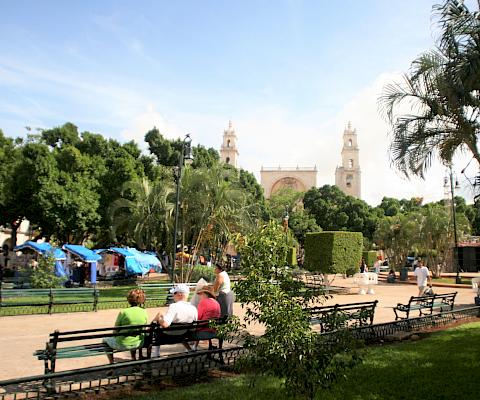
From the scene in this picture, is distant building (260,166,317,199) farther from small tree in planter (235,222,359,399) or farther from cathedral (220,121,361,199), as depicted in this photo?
small tree in planter (235,222,359,399)

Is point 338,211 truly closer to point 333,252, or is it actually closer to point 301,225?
point 301,225

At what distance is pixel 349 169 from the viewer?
87625 millimetres

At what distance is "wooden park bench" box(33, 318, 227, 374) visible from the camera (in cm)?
476

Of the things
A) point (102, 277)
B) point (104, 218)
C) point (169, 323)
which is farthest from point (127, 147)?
point (169, 323)

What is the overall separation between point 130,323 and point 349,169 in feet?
281

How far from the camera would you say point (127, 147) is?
2977 centimetres

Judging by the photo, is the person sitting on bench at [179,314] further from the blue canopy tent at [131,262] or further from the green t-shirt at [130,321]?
the blue canopy tent at [131,262]

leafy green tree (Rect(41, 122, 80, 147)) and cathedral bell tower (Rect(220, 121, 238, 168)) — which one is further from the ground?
cathedral bell tower (Rect(220, 121, 238, 168))

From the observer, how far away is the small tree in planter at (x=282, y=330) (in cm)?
367

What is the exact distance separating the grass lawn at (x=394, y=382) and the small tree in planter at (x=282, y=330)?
25.5 inches

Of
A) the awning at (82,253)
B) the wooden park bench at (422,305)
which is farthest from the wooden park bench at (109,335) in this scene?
the awning at (82,253)

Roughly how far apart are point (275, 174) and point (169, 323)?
86333 mm

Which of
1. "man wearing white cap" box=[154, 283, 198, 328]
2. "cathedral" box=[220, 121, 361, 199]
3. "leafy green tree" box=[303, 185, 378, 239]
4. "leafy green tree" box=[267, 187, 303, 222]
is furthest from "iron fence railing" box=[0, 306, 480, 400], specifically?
"cathedral" box=[220, 121, 361, 199]

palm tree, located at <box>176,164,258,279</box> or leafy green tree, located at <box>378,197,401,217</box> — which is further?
leafy green tree, located at <box>378,197,401,217</box>
